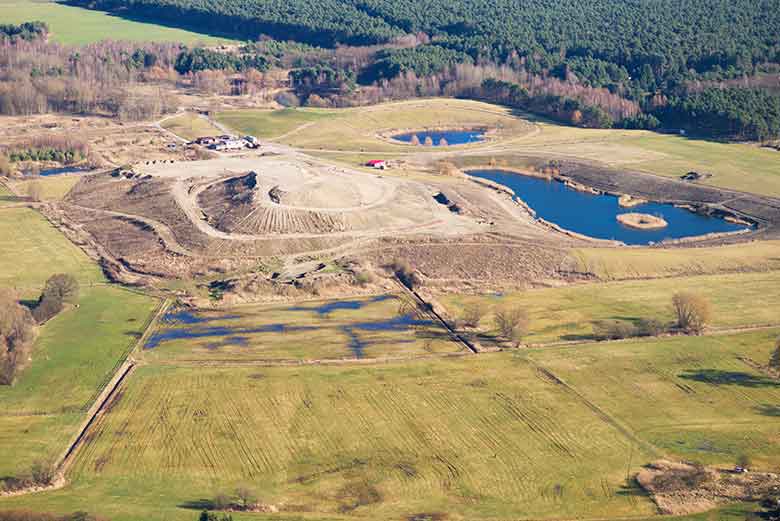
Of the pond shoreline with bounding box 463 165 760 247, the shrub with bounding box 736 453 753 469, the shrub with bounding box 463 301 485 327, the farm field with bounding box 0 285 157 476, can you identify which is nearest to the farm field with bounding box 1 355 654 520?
the farm field with bounding box 0 285 157 476

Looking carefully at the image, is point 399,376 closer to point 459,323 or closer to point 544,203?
point 459,323

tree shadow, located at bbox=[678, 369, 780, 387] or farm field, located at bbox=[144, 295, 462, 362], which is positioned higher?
tree shadow, located at bbox=[678, 369, 780, 387]

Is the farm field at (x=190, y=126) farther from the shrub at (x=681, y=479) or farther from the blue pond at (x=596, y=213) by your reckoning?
the shrub at (x=681, y=479)

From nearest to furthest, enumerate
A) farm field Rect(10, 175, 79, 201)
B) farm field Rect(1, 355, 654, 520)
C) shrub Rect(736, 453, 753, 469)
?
farm field Rect(1, 355, 654, 520) < shrub Rect(736, 453, 753, 469) < farm field Rect(10, 175, 79, 201)

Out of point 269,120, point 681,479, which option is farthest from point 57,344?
point 269,120

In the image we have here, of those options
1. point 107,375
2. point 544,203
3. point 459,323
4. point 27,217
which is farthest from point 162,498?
point 544,203

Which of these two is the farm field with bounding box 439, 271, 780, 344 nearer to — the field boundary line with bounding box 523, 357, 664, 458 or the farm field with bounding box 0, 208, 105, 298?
the field boundary line with bounding box 523, 357, 664, 458

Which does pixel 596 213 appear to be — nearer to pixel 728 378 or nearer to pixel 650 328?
pixel 650 328
